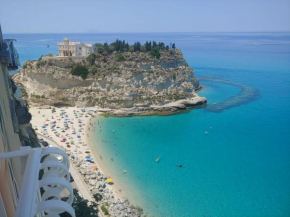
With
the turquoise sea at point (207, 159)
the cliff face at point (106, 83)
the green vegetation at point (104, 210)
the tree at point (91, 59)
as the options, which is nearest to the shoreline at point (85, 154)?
the green vegetation at point (104, 210)

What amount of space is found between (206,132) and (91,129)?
535 inches

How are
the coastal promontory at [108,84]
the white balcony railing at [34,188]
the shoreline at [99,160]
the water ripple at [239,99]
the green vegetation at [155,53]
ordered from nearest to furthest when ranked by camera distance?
1. the white balcony railing at [34,188]
2. the shoreline at [99,160]
3. the coastal promontory at [108,84]
4. the water ripple at [239,99]
5. the green vegetation at [155,53]

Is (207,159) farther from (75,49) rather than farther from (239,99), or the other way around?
(75,49)

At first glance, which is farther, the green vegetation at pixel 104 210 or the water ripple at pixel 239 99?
the water ripple at pixel 239 99

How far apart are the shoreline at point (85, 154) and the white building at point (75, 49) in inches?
455

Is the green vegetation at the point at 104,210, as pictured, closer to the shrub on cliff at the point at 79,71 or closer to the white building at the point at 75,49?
the shrub on cliff at the point at 79,71

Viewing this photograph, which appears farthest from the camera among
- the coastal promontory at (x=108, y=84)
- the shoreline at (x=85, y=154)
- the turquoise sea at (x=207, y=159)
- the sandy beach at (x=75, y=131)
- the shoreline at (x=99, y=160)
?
the coastal promontory at (x=108, y=84)

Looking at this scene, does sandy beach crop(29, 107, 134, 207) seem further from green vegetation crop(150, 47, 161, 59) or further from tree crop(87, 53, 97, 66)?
green vegetation crop(150, 47, 161, 59)

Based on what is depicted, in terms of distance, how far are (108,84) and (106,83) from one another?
34cm

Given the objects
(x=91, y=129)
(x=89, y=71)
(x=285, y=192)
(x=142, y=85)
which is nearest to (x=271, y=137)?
(x=285, y=192)

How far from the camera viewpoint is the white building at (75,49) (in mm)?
41344

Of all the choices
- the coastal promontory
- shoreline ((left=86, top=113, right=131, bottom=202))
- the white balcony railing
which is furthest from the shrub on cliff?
the white balcony railing

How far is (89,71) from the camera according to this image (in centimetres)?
3691

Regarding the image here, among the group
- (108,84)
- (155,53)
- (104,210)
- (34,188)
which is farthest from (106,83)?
(34,188)
